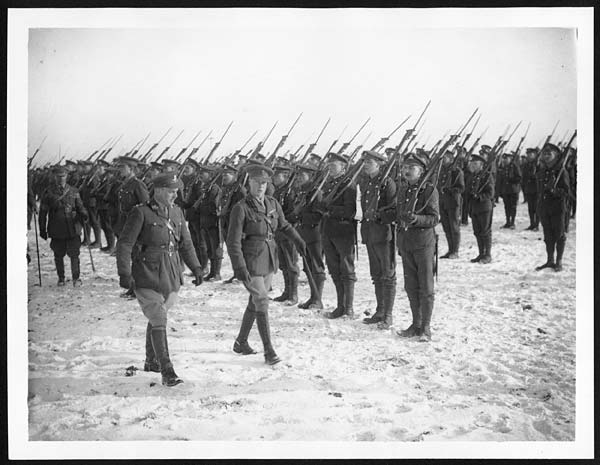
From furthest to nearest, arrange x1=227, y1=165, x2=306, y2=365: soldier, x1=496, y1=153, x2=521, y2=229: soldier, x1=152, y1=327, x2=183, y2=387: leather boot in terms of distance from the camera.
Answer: x1=496, y1=153, x2=521, y2=229: soldier
x1=227, y1=165, x2=306, y2=365: soldier
x1=152, y1=327, x2=183, y2=387: leather boot

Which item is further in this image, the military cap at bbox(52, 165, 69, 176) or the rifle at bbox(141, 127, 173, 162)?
the military cap at bbox(52, 165, 69, 176)

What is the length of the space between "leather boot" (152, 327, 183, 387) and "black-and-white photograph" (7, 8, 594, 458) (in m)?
0.02

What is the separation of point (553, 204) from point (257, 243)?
7.73 feet

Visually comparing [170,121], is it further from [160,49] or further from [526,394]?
[526,394]

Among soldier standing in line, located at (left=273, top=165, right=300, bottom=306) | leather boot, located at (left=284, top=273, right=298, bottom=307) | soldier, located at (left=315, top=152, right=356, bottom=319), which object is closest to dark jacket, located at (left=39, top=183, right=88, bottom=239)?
soldier standing in line, located at (left=273, top=165, right=300, bottom=306)

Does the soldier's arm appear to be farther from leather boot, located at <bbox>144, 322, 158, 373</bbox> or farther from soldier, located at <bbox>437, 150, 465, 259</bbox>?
soldier, located at <bbox>437, 150, 465, 259</bbox>

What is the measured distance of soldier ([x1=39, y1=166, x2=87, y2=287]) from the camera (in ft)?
14.9

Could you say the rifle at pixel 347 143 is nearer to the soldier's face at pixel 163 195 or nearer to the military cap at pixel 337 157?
the military cap at pixel 337 157

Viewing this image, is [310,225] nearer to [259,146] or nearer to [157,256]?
[259,146]

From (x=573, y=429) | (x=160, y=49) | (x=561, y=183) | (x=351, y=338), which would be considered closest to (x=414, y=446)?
(x=351, y=338)

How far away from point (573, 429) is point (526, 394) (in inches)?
17.5

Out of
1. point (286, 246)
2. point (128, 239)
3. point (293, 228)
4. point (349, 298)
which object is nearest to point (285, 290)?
point (286, 246)

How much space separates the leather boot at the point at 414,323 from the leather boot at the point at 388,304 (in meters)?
0.12

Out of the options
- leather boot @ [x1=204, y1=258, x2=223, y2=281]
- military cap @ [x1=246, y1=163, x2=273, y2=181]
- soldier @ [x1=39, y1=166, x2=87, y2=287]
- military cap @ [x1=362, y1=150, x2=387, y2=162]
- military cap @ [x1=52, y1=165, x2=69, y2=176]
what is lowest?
leather boot @ [x1=204, y1=258, x2=223, y2=281]
